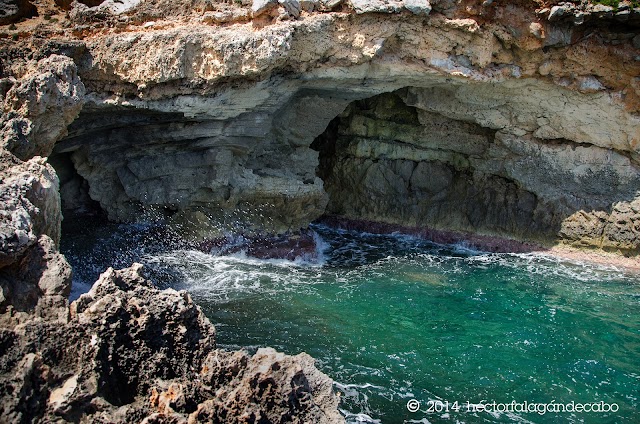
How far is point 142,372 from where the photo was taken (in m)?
6.60

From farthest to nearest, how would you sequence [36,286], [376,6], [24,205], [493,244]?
[493,244], [376,6], [24,205], [36,286]

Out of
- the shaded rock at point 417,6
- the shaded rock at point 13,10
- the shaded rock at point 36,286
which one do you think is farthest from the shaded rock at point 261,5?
the shaded rock at point 36,286

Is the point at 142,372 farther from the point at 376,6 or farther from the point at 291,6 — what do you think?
the point at 376,6

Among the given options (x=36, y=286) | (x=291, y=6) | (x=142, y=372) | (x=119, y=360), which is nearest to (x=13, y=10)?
(x=291, y=6)

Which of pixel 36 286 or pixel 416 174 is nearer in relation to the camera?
pixel 36 286

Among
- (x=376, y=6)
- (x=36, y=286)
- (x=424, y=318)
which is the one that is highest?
(x=376, y=6)

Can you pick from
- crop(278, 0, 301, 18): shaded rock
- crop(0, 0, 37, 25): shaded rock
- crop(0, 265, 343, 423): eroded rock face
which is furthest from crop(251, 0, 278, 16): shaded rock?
crop(0, 265, 343, 423): eroded rock face

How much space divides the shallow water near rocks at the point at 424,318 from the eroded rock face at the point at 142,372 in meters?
3.16

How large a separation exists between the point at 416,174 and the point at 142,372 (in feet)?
46.9

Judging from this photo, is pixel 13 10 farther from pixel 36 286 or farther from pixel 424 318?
pixel 424 318

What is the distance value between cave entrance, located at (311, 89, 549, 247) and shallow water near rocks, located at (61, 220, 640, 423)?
4.51 ft

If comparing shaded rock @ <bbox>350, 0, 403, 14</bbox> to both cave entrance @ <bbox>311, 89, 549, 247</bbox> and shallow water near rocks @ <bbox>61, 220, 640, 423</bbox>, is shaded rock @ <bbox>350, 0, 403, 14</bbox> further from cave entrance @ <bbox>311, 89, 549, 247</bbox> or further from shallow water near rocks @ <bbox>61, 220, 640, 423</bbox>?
shallow water near rocks @ <bbox>61, 220, 640, 423</bbox>

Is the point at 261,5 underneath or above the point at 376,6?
underneath

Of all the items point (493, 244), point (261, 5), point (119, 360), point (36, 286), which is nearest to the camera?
point (119, 360)
